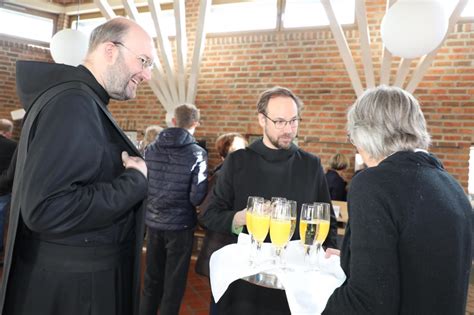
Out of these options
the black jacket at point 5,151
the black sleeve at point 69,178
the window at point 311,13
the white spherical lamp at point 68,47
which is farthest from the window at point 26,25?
the black sleeve at point 69,178

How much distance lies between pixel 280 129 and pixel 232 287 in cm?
84

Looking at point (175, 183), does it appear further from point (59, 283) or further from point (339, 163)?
point (339, 163)

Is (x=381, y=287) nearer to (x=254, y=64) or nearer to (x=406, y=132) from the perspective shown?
(x=406, y=132)

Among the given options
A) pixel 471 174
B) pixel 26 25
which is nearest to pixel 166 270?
pixel 471 174

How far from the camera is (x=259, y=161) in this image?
6.95 ft

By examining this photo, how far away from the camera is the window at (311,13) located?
5.29 meters

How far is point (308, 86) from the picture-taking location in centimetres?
539

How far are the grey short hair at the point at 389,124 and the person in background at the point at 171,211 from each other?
6.69 feet

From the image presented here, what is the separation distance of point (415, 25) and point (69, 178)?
272 centimetres

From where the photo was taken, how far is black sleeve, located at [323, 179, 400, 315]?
3.38 feet

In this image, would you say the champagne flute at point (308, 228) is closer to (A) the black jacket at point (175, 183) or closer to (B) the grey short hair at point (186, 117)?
(A) the black jacket at point (175, 183)

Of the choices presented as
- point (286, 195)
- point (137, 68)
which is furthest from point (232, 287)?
point (137, 68)

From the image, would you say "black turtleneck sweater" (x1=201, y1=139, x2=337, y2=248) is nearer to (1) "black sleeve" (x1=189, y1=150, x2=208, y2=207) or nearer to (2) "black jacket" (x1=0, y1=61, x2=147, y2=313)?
(2) "black jacket" (x1=0, y1=61, x2=147, y2=313)

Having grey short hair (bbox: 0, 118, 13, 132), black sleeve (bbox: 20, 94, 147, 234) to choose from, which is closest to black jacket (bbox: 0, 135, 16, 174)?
grey short hair (bbox: 0, 118, 13, 132)
